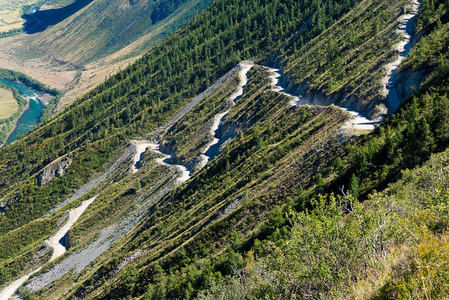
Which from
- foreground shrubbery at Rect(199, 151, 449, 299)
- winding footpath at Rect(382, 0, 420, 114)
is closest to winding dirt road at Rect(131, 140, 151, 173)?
winding footpath at Rect(382, 0, 420, 114)

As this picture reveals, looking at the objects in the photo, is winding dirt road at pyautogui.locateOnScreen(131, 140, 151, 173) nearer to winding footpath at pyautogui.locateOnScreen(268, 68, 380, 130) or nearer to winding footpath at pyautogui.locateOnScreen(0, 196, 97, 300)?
winding footpath at pyautogui.locateOnScreen(0, 196, 97, 300)

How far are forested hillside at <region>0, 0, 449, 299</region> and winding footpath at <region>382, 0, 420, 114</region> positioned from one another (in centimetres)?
224

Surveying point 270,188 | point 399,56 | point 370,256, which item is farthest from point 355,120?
point 370,256

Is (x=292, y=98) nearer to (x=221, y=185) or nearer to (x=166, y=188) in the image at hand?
(x=221, y=185)

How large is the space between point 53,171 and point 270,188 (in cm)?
14737

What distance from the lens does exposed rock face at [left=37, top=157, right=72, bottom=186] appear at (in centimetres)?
18075

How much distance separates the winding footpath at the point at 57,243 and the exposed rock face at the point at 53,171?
40.9m

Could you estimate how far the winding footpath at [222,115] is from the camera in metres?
124

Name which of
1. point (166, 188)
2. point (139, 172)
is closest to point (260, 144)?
point (166, 188)

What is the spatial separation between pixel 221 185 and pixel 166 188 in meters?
34.6

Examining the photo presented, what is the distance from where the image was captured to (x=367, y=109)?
78.8m

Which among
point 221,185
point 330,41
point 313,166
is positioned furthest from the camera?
point 330,41

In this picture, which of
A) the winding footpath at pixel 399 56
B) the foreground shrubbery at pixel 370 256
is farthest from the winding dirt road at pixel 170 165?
the foreground shrubbery at pixel 370 256

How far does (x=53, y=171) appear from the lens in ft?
600
